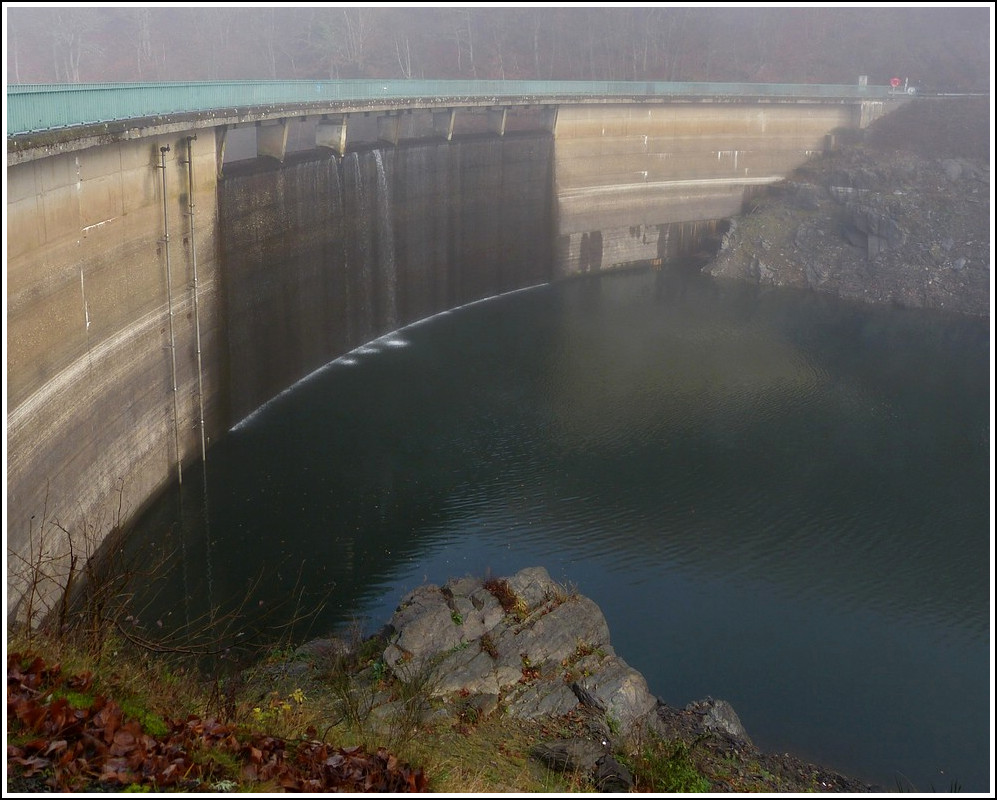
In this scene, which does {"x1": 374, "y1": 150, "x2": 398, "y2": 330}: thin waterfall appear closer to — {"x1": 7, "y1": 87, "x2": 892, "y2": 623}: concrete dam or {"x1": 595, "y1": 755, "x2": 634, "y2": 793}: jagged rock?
{"x1": 7, "y1": 87, "x2": 892, "y2": 623}: concrete dam

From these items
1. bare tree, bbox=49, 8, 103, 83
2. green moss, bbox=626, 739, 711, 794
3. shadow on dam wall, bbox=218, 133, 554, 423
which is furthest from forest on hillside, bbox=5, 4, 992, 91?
green moss, bbox=626, 739, 711, 794

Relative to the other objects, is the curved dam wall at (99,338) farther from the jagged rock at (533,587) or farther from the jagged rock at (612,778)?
the jagged rock at (612,778)

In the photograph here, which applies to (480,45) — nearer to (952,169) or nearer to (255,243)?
(952,169)

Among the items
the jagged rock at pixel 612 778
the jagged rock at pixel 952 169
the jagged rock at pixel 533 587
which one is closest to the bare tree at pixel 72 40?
the jagged rock at pixel 952 169

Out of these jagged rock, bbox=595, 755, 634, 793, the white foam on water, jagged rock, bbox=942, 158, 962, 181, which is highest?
jagged rock, bbox=942, 158, 962, 181

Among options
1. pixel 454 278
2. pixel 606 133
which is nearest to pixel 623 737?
pixel 454 278

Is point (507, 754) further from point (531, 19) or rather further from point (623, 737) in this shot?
point (531, 19)
